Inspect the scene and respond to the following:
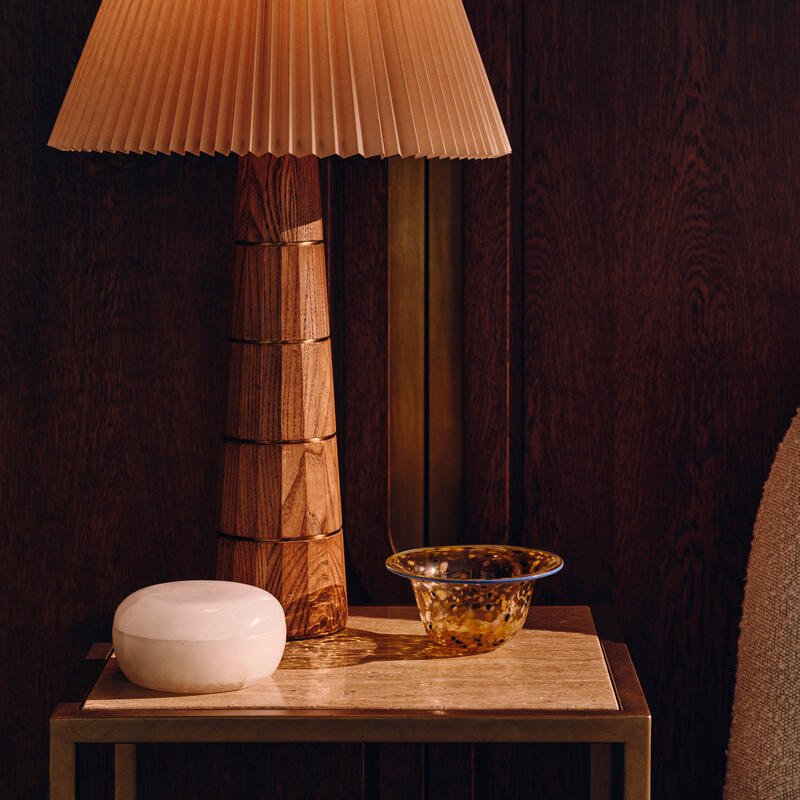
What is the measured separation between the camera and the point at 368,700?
80 centimetres

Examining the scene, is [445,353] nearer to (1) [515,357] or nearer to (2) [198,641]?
(1) [515,357]

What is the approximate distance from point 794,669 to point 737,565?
7.4 inches

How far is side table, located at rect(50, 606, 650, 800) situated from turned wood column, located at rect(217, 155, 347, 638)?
86 millimetres

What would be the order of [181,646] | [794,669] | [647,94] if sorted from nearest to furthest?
[181,646] → [794,669] → [647,94]

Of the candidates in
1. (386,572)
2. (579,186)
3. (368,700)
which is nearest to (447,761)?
(386,572)

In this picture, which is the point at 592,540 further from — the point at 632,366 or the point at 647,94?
the point at 647,94

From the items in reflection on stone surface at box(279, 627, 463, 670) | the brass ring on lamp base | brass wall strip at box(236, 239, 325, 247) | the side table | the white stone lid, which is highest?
brass wall strip at box(236, 239, 325, 247)

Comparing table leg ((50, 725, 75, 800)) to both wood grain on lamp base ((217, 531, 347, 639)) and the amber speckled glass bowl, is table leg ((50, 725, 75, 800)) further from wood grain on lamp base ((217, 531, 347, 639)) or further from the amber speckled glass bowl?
the amber speckled glass bowl

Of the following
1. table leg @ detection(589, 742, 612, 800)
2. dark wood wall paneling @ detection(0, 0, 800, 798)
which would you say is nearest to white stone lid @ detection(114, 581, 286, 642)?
dark wood wall paneling @ detection(0, 0, 800, 798)

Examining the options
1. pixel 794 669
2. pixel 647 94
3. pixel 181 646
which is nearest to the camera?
pixel 181 646

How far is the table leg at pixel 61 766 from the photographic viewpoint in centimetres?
78

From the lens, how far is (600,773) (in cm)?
100

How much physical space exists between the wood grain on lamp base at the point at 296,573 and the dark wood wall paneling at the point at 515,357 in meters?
0.19

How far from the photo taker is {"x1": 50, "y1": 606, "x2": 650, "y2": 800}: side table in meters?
0.77
